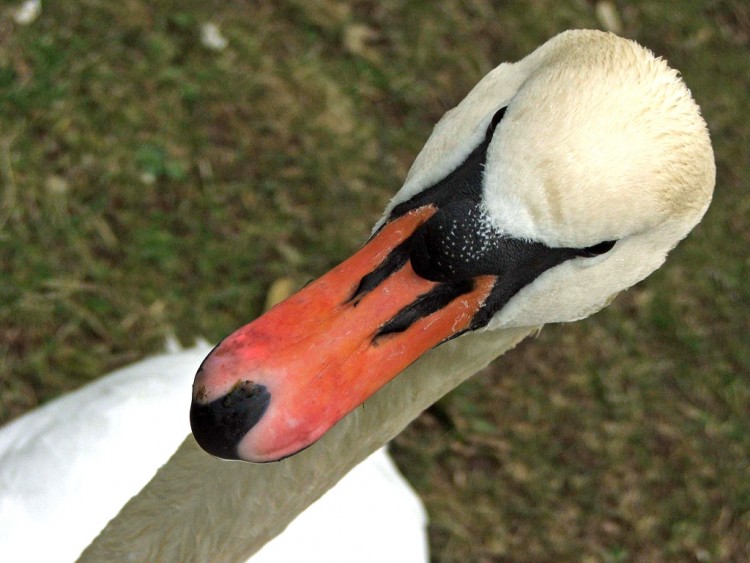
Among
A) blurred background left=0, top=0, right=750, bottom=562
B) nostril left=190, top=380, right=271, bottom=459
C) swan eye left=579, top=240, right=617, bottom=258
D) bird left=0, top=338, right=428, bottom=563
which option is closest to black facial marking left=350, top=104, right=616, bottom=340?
swan eye left=579, top=240, right=617, bottom=258

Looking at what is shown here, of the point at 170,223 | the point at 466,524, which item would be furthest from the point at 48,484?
the point at 466,524

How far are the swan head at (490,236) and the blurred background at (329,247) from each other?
205cm

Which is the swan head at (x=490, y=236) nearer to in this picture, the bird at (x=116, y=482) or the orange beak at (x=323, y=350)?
the orange beak at (x=323, y=350)

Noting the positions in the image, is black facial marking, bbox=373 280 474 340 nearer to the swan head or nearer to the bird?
the swan head

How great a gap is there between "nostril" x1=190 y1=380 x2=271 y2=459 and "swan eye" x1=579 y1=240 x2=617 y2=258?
61 cm

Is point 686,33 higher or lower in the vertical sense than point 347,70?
lower

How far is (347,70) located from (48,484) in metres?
2.44

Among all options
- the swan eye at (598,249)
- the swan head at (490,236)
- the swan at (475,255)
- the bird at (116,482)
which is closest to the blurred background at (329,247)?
the bird at (116,482)

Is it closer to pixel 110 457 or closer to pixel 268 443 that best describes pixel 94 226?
pixel 110 457

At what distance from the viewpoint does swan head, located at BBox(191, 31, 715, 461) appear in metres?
1.25

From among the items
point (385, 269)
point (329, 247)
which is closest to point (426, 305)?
point (385, 269)

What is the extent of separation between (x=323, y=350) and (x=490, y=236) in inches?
13.4

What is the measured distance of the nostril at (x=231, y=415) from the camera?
121 centimetres

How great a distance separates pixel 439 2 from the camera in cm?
435
